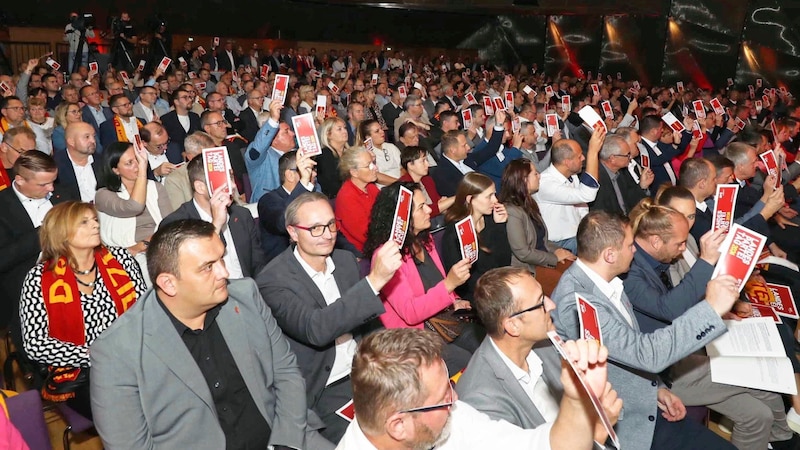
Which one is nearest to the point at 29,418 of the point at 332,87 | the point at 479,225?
the point at 479,225

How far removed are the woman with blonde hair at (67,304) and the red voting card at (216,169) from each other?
2.22ft

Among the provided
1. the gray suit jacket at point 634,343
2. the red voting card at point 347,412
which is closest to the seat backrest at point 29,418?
the red voting card at point 347,412

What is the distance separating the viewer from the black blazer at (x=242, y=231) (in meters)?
3.77

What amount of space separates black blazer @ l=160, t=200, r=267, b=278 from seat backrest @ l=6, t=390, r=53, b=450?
1618mm

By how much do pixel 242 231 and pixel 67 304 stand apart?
112cm

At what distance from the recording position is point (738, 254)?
2.53 meters

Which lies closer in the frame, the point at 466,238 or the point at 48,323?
the point at 48,323

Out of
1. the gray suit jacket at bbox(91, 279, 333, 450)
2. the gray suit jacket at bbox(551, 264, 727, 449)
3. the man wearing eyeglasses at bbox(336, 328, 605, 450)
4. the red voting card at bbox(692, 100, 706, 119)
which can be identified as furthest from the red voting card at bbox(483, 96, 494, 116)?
the man wearing eyeglasses at bbox(336, 328, 605, 450)

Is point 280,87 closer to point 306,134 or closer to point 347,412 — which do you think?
point 306,134

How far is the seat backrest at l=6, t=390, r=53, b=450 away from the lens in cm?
215

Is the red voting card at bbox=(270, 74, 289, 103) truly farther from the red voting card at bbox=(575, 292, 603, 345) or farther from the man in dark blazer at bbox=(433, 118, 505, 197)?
the red voting card at bbox=(575, 292, 603, 345)

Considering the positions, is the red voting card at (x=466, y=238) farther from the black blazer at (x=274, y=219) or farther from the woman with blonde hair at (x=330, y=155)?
the woman with blonde hair at (x=330, y=155)

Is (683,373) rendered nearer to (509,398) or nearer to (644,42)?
(509,398)

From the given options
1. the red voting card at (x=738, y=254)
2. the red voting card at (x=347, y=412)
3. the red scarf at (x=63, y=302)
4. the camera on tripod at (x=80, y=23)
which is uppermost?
the camera on tripod at (x=80, y=23)
